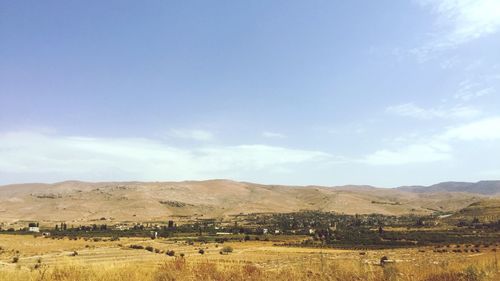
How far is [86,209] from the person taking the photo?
182m

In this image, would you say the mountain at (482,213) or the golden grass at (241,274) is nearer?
the golden grass at (241,274)

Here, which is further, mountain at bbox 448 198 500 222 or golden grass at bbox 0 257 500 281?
mountain at bbox 448 198 500 222

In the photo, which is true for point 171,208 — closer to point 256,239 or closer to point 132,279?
point 256,239

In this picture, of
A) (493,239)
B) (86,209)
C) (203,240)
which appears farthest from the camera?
(86,209)

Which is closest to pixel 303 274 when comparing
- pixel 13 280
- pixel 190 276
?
pixel 190 276

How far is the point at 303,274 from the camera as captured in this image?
11.2 m

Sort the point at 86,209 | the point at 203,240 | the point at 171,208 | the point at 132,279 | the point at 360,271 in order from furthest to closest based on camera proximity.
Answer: the point at 171,208
the point at 86,209
the point at 203,240
the point at 360,271
the point at 132,279

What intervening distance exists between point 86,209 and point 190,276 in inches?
7213

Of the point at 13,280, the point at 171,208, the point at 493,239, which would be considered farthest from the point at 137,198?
the point at 13,280

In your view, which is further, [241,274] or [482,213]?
[482,213]

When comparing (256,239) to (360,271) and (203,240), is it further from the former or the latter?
(360,271)

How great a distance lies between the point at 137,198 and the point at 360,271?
19408 cm

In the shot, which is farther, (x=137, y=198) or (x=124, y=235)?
(x=137, y=198)

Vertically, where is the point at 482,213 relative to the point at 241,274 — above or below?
below
